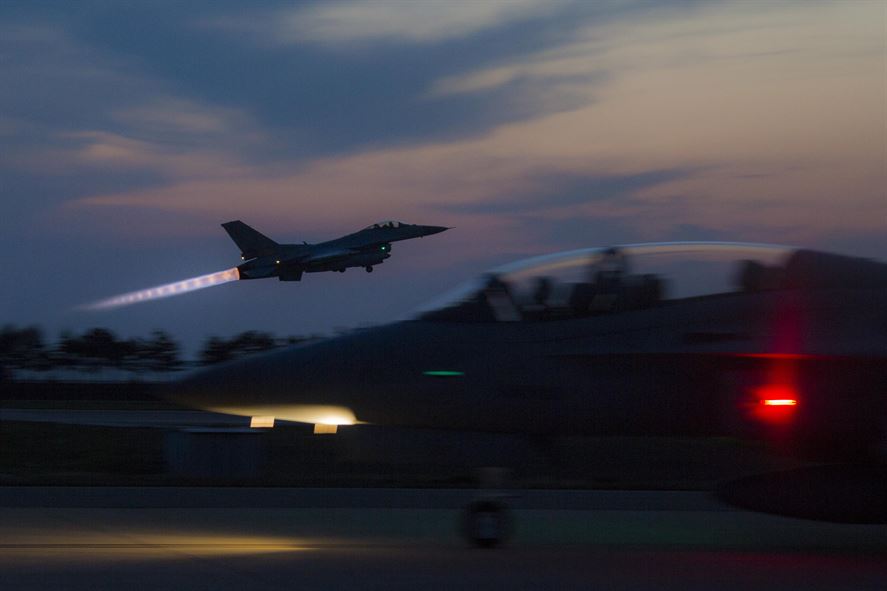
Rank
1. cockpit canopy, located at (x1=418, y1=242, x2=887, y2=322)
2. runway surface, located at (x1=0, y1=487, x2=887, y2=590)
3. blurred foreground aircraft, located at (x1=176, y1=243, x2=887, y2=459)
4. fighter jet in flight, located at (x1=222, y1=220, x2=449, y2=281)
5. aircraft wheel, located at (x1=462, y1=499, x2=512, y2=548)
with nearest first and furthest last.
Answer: runway surface, located at (x1=0, y1=487, x2=887, y2=590), blurred foreground aircraft, located at (x1=176, y1=243, x2=887, y2=459), cockpit canopy, located at (x1=418, y1=242, x2=887, y2=322), aircraft wheel, located at (x1=462, y1=499, x2=512, y2=548), fighter jet in flight, located at (x1=222, y1=220, x2=449, y2=281)

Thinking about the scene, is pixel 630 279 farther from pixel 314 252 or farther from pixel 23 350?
pixel 23 350

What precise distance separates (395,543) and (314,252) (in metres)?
39.4

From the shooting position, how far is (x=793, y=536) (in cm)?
989

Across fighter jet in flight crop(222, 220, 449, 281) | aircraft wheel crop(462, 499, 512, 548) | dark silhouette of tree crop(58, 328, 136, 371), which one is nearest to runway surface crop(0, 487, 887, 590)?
aircraft wheel crop(462, 499, 512, 548)

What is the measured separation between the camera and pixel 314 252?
47.8 m

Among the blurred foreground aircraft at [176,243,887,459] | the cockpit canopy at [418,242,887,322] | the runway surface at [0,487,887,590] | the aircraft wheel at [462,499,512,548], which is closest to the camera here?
the runway surface at [0,487,887,590]

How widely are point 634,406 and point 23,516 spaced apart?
5.43m

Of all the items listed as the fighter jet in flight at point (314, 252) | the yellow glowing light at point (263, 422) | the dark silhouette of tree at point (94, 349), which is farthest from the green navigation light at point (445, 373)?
the dark silhouette of tree at point (94, 349)

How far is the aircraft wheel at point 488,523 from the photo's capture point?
8.39 meters

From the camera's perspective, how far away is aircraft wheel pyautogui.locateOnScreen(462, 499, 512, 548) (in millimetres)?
8391

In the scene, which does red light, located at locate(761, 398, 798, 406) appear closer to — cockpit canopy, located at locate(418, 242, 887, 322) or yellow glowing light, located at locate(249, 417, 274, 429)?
cockpit canopy, located at locate(418, 242, 887, 322)

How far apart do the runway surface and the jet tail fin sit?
125ft

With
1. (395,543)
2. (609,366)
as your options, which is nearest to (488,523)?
(395,543)

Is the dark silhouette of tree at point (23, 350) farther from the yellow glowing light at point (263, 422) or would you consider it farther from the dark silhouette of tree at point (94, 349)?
the yellow glowing light at point (263, 422)
